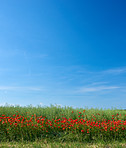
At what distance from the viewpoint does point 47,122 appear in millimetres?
8250

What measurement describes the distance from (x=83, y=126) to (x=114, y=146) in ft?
6.07

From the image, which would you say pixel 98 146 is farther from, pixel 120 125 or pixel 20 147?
pixel 20 147

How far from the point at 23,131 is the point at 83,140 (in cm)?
279

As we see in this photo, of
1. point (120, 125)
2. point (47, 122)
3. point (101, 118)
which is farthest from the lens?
point (101, 118)

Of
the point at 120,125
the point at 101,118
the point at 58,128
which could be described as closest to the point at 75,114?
the point at 101,118

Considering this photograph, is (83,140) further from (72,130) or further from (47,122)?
(47,122)

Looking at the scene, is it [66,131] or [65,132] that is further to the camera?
[66,131]

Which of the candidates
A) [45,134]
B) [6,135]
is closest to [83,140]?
[45,134]

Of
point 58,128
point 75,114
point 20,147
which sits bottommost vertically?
point 20,147

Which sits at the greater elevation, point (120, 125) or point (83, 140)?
point (120, 125)

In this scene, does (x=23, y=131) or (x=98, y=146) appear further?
(x=23, y=131)

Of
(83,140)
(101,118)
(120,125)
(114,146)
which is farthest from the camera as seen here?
(101,118)

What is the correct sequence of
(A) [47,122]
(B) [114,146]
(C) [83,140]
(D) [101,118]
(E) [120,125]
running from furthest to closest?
(D) [101,118] < (A) [47,122] < (E) [120,125] < (C) [83,140] < (B) [114,146]

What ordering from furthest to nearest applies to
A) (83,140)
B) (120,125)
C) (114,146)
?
(120,125) < (83,140) < (114,146)
